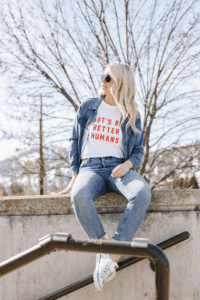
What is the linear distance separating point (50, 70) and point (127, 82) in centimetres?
445

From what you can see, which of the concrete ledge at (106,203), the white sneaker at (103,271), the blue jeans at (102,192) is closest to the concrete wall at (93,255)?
the concrete ledge at (106,203)

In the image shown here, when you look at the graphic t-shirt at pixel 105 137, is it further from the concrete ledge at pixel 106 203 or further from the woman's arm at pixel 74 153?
the concrete ledge at pixel 106 203

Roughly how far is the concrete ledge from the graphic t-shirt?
38 cm

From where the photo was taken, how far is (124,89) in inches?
100

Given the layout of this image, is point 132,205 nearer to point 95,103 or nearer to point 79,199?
point 79,199

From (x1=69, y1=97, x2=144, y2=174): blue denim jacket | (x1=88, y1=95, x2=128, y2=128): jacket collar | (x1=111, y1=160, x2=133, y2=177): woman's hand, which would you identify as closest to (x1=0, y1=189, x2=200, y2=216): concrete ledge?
(x1=111, y1=160, x2=133, y2=177): woman's hand

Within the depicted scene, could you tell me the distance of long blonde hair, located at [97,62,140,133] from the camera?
253 cm

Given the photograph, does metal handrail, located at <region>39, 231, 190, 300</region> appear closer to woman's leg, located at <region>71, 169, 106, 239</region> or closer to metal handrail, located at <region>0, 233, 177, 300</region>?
woman's leg, located at <region>71, 169, 106, 239</region>

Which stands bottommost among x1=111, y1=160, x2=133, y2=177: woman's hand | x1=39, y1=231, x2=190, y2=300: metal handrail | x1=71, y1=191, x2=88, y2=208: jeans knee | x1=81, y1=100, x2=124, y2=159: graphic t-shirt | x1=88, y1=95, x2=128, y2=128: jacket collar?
x1=39, y1=231, x2=190, y2=300: metal handrail

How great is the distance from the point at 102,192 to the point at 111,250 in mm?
1438

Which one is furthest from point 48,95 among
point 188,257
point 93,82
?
A: point 188,257

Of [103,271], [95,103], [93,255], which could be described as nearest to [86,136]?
[95,103]

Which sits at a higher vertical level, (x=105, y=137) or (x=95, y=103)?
(x=95, y=103)

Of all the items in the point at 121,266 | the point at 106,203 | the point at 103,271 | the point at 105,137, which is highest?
the point at 105,137
